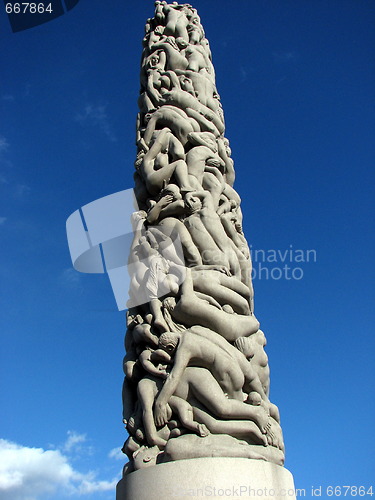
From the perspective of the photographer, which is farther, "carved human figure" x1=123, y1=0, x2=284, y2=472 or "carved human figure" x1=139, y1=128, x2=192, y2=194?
"carved human figure" x1=139, y1=128, x2=192, y2=194

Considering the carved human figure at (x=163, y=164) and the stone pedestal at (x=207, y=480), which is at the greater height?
the carved human figure at (x=163, y=164)

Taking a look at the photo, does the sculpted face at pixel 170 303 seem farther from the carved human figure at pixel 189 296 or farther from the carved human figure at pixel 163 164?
the carved human figure at pixel 163 164

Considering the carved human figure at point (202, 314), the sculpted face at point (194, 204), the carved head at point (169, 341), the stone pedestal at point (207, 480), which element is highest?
the sculpted face at point (194, 204)

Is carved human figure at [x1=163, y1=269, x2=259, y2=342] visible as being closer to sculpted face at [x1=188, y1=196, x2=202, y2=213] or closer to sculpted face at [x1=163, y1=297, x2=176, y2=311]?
sculpted face at [x1=163, y1=297, x2=176, y2=311]

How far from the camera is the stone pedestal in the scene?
4.25 metres

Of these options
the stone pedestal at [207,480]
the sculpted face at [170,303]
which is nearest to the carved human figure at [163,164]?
the sculpted face at [170,303]

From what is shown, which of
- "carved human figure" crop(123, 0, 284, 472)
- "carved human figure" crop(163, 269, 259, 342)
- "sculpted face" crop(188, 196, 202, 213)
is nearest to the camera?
"carved human figure" crop(123, 0, 284, 472)

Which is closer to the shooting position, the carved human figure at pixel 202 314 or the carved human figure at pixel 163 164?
the carved human figure at pixel 202 314

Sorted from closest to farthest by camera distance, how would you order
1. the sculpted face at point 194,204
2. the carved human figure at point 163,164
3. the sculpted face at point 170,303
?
the sculpted face at point 170,303 < the sculpted face at point 194,204 < the carved human figure at point 163,164

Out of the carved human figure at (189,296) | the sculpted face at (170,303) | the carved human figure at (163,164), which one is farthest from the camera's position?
the carved human figure at (163,164)

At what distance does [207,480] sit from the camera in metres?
4.26

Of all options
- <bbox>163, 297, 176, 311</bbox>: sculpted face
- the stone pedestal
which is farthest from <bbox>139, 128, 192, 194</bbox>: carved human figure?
the stone pedestal

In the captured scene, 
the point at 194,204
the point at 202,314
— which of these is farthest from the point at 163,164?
the point at 202,314

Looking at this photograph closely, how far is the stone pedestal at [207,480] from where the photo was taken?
425 centimetres
